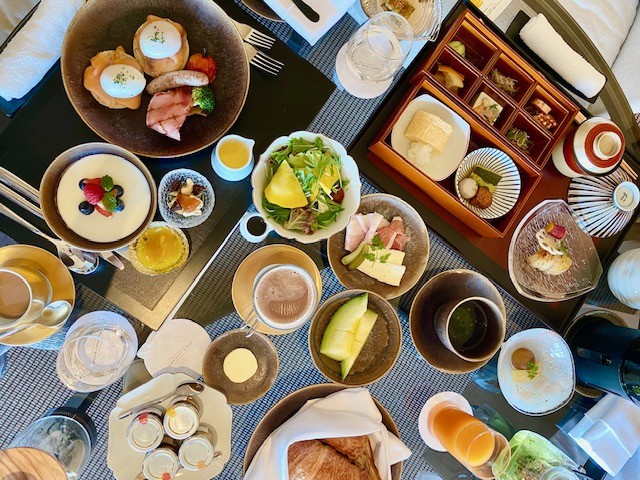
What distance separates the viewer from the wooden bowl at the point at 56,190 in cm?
115

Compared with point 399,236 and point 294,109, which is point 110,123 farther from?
point 399,236

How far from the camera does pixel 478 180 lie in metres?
1.45

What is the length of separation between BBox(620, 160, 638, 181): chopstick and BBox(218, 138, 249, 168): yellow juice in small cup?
1.18 metres

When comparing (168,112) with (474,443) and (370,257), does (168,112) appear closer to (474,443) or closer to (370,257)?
(370,257)

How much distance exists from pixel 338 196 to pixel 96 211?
585mm

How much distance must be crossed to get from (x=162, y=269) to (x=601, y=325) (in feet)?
4.18

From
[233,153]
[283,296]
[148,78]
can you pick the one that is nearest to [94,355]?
[283,296]

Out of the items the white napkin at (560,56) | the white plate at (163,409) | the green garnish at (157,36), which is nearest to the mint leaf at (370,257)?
the white plate at (163,409)

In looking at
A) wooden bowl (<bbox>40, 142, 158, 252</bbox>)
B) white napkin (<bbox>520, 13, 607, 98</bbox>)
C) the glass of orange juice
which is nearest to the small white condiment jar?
wooden bowl (<bbox>40, 142, 158, 252</bbox>)

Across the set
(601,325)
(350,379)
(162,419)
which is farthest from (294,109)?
(601,325)

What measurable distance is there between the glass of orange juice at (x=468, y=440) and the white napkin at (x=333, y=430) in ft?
0.43

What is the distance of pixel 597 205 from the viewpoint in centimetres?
Answer: 152

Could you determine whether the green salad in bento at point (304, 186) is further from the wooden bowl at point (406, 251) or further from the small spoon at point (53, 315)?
the small spoon at point (53, 315)

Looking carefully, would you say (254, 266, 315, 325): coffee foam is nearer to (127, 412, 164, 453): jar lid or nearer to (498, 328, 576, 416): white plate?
(127, 412, 164, 453): jar lid
